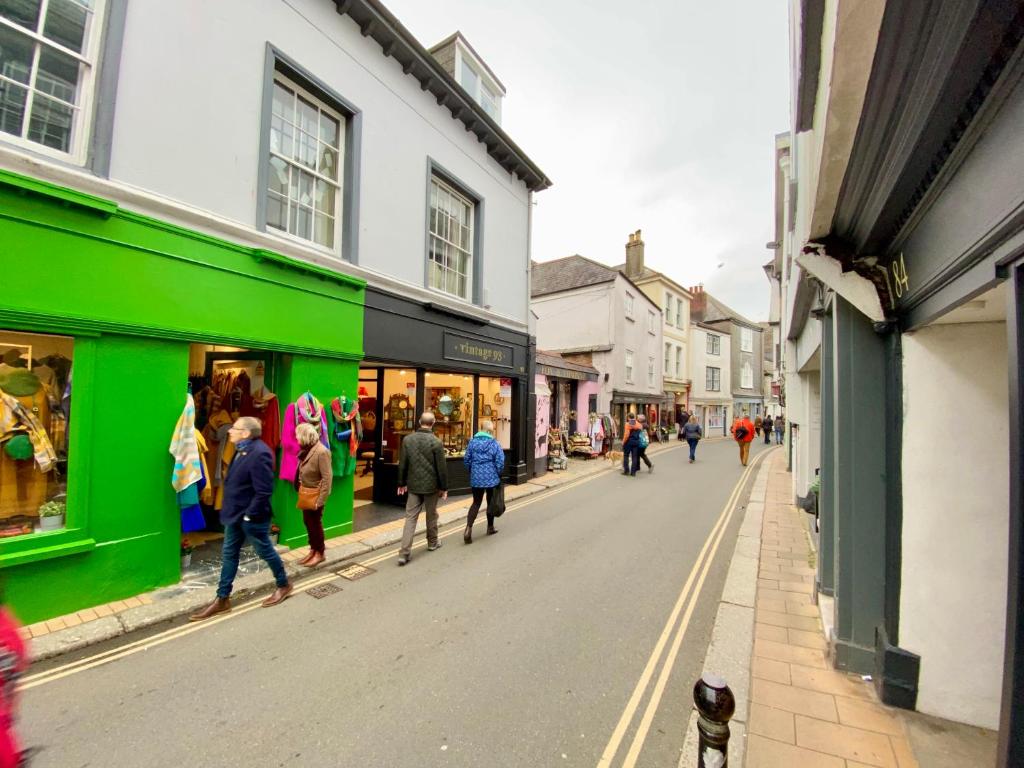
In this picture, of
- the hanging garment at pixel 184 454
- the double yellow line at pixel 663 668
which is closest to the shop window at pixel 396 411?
the hanging garment at pixel 184 454

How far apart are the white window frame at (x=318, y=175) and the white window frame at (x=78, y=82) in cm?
169

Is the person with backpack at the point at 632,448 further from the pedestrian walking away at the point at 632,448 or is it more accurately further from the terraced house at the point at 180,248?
the terraced house at the point at 180,248

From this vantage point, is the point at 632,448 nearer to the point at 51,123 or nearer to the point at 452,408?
the point at 452,408

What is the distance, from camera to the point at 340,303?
680 centimetres

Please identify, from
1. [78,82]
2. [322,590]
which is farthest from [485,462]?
[78,82]

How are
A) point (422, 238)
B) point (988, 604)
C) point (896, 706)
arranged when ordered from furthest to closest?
point (422, 238) → point (896, 706) → point (988, 604)

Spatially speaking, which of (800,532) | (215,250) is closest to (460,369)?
(215,250)

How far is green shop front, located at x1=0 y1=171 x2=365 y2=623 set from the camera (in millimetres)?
3965

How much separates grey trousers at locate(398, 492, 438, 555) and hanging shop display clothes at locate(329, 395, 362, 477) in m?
1.29

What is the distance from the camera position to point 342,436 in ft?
21.2

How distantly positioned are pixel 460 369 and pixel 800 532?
271 inches

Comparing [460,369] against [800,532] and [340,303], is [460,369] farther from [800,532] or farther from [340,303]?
[800,532]

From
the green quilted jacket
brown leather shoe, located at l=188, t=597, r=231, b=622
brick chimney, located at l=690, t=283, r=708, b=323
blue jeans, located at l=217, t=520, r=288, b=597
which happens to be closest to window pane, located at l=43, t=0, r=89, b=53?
blue jeans, located at l=217, t=520, r=288, b=597

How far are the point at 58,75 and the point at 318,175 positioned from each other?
278 cm
